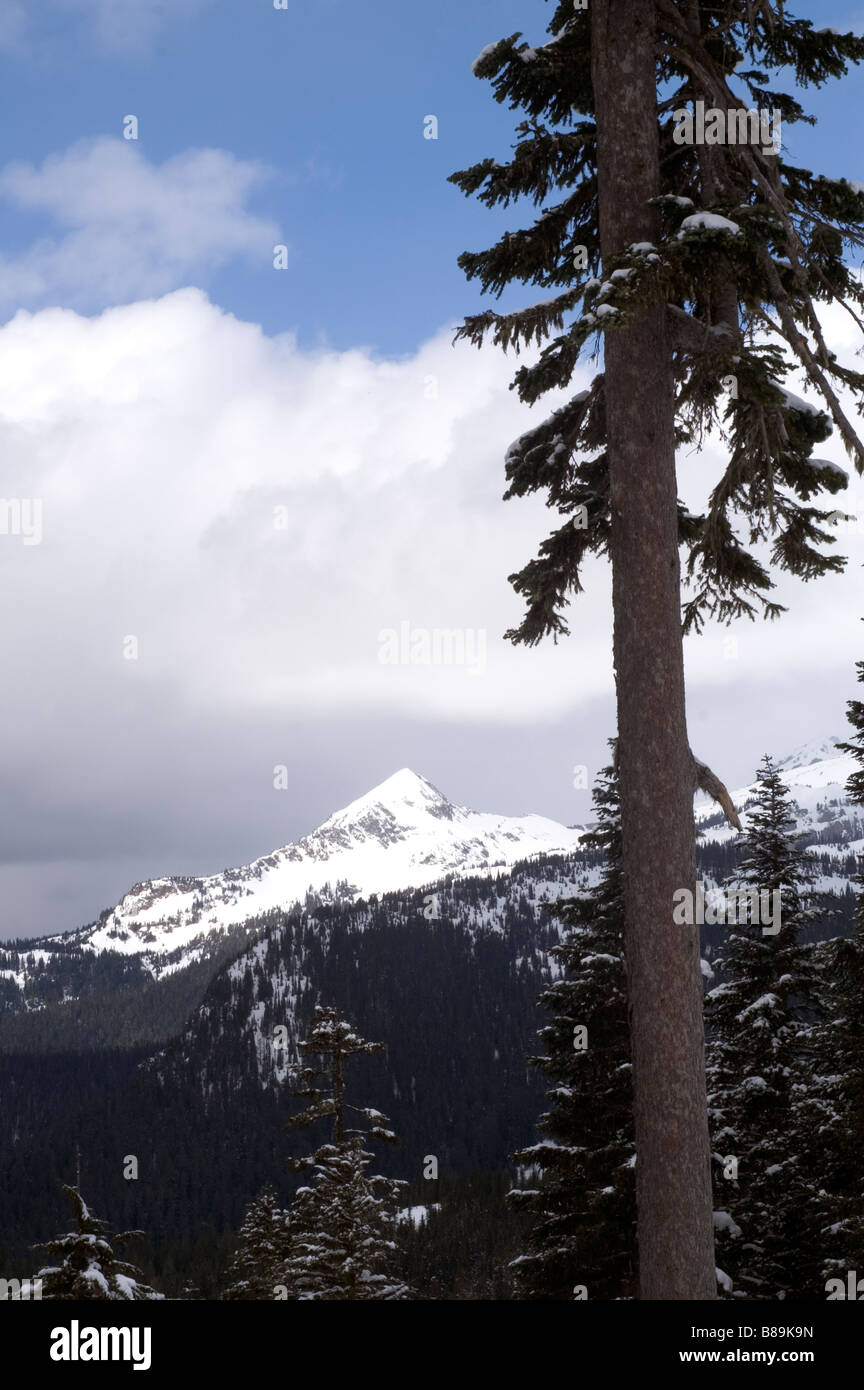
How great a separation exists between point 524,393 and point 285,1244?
27.9 m

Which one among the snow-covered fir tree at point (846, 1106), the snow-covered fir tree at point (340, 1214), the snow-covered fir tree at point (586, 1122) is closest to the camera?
the snow-covered fir tree at point (846, 1106)

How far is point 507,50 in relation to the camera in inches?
283

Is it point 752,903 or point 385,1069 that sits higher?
point 752,903

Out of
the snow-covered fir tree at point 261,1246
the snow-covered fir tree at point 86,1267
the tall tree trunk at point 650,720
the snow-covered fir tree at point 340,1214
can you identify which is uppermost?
the tall tree trunk at point 650,720

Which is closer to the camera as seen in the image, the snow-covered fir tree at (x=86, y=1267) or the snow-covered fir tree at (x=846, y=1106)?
the snow-covered fir tree at (x=86, y=1267)

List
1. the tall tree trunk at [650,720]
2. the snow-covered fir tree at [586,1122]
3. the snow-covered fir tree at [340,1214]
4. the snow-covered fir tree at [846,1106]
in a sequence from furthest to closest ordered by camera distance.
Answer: the snow-covered fir tree at [340,1214] → the snow-covered fir tree at [586,1122] → the snow-covered fir tree at [846,1106] → the tall tree trunk at [650,720]

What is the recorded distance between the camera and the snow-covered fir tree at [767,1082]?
16062 mm

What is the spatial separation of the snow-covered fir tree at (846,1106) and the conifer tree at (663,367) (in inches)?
341

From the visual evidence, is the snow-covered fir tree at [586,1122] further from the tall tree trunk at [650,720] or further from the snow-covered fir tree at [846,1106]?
the tall tree trunk at [650,720]

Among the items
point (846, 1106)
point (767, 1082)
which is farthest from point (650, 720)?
point (767, 1082)

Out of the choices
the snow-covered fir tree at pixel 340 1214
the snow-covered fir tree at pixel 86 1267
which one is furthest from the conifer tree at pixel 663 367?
the snow-covered fir tree at pixel 340 1214

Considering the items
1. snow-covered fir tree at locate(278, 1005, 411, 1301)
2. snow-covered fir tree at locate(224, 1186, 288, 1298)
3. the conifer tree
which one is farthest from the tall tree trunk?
snow-covered fir tree at locate(224, 1186, 288, 1298)

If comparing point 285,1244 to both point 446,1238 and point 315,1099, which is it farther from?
point 446,1238
